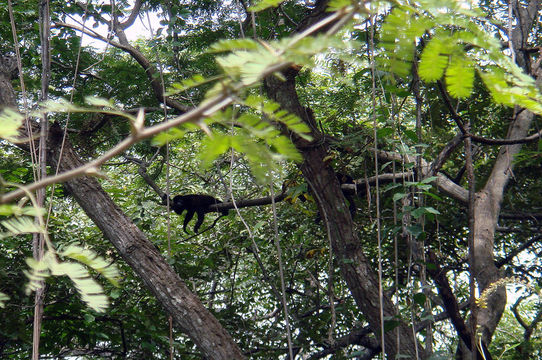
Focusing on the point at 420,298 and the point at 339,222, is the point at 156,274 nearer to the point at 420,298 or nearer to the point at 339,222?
the point at 339,222

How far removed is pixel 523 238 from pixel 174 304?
126 inches

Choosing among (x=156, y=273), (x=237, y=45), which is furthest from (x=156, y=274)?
(x=237, y=45)

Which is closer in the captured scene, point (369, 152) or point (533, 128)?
point (369, 152)

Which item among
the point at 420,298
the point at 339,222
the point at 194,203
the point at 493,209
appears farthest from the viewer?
the point at 194,203

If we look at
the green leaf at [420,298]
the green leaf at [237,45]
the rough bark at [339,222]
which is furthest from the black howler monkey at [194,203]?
the green leaf at [237,45]

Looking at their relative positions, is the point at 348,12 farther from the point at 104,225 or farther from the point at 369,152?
the point at 369,152

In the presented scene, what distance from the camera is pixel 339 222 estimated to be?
355 cm

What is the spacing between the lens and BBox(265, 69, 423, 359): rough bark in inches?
134

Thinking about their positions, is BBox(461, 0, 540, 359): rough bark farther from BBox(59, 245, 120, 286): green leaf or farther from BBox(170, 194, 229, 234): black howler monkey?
BBox(59, 245, 120, 286): green leaf

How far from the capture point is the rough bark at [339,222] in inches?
134

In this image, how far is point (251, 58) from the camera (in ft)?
1.56

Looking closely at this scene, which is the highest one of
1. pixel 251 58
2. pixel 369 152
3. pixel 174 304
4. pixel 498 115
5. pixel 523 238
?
pixel 498 115

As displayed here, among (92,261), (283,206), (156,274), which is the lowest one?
(92,261)

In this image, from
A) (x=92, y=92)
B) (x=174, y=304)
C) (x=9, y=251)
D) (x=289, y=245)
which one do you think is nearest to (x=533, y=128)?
(x=289, y=245)
